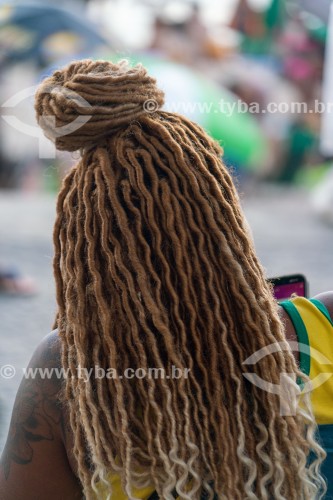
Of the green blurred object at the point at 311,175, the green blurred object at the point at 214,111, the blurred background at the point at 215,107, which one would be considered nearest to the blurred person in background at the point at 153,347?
the blurred background at the point at 215,107

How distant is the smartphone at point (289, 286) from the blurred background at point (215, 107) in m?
2.44

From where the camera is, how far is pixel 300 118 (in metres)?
10.4

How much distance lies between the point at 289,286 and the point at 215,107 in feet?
21.3

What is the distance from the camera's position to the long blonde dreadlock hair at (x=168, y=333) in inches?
46.7

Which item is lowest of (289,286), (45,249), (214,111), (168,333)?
(168,333)

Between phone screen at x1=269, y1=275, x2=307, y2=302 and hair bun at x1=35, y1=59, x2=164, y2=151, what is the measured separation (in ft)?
2.09

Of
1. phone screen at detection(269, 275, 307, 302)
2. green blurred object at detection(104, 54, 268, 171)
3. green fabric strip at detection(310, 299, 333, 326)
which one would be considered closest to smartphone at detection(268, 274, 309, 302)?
phone screen at detection(269, 275, 307, 302)

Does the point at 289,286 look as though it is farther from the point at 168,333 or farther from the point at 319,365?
the point at 168,333

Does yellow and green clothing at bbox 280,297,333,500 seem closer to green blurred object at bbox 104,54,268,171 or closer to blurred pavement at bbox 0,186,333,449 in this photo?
blurred pavement at bbox 0,186,333,449

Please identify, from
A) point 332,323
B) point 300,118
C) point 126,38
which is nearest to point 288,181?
point 300,118

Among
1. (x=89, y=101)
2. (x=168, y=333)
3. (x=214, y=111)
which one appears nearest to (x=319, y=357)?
(x=168, y=333)

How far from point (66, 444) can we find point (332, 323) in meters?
0.50

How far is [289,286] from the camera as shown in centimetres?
181

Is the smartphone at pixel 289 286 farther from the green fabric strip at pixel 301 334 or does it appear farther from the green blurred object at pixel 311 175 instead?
the green blurred object at pixel 311 175
